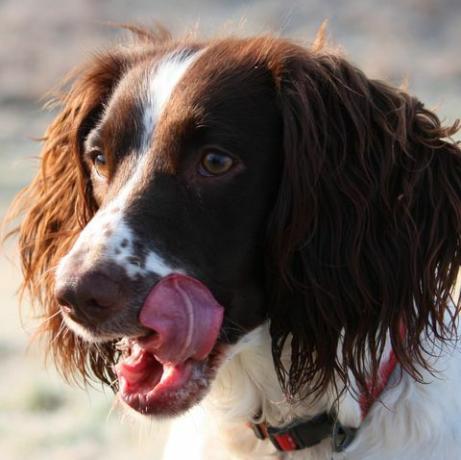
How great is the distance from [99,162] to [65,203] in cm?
37

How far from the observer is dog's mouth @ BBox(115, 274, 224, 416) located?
8.89 feet

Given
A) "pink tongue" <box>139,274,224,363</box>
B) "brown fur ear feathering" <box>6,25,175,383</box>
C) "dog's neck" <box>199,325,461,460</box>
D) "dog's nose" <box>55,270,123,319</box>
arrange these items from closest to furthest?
"dog's nose" <box>55,270,123,319</box> → "pink tongue" <box>139,274,224,363</box> → "dog's neck" <box>199,325,461,460</box> → "brown fur ear feathering" <box>6,25,175,383</box>

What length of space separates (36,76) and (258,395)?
1038 cm

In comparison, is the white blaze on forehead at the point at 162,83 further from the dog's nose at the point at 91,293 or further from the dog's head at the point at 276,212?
the dog's nose at the point at 91,293

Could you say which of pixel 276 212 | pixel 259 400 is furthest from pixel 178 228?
pixel 259 400

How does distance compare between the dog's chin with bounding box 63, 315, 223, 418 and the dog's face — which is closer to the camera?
the dog's face

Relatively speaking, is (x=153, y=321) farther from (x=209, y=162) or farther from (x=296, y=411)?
(x=296, y=411)

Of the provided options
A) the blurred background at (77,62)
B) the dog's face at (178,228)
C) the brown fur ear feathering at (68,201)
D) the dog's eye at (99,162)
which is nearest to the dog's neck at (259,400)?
the dog's face at (178,228)

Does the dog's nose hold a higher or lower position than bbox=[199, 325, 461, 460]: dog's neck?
higher

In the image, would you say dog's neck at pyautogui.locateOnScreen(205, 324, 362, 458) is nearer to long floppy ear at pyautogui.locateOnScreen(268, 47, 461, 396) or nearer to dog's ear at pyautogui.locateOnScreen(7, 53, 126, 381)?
long floppy ear at pyautogui.locateOnScreen(268, 47, 461, 396)

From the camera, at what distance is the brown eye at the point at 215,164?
287 centimetres

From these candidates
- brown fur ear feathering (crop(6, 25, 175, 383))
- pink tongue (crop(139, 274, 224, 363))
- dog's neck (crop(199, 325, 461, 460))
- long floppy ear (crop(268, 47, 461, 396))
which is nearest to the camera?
pink tongue (crop(139, 274, 224, 363))

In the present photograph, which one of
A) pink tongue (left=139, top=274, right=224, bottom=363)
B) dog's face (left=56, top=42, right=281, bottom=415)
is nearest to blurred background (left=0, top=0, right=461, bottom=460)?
dog's face (left=56, top=42, right=281, bottom=415)

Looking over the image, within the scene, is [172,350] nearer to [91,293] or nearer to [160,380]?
[160,380]
